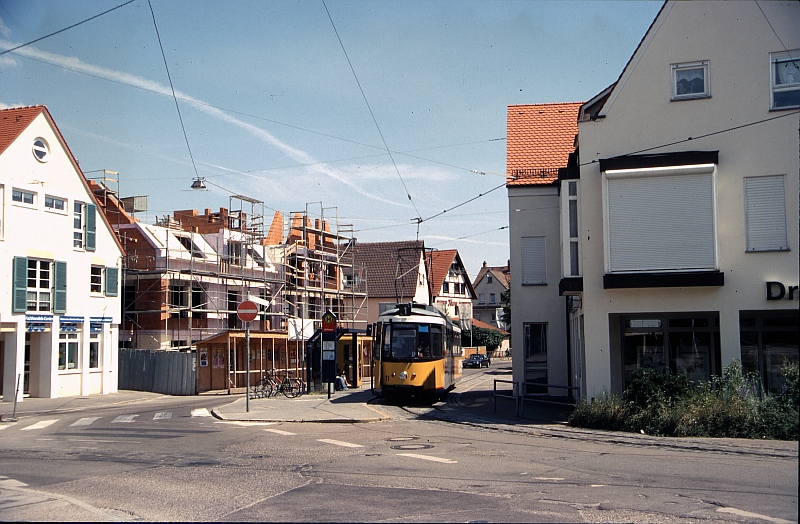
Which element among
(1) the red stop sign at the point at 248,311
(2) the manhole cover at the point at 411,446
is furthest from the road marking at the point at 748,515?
(1) the red stop sign at the point at 248,311

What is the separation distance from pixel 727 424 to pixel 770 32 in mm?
9179

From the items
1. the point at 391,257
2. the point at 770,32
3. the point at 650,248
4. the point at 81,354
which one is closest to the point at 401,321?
the point at 650,248

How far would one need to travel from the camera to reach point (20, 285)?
31.1 m

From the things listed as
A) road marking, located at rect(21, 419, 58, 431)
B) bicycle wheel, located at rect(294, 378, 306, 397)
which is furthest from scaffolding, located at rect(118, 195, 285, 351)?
road marking, located at rect(21, 419, 58, 431)

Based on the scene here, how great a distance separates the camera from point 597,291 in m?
20.3

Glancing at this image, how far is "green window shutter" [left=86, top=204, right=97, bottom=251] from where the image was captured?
35438 mm

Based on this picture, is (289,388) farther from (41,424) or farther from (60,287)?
(41,424)

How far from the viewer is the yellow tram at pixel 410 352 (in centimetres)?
2612

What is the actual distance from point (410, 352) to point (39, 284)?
16305 mm

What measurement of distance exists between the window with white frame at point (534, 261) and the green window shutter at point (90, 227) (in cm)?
1923

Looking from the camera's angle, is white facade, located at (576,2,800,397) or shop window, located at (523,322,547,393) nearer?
white facade, located at (576,2,800,397)

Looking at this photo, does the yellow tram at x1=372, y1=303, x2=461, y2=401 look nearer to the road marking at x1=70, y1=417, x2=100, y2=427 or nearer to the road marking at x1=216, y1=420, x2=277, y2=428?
the road marking at x1=216, y1=420, x2=277, y2=428

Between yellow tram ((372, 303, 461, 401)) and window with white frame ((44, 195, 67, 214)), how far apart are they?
15.7 m

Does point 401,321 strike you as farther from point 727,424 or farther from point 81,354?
point 81,354
